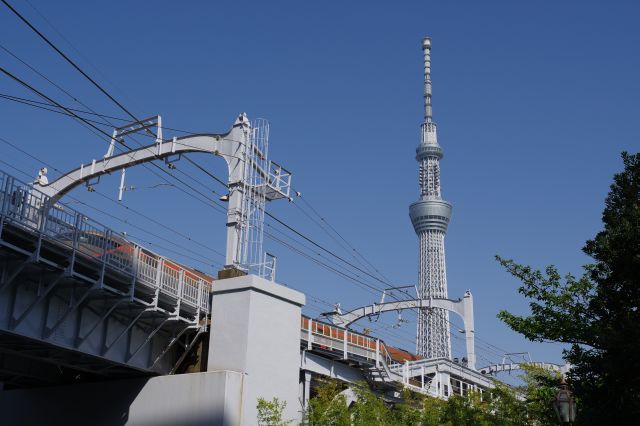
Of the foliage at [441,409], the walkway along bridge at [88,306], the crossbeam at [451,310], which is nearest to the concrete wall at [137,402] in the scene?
the walkway along bridge at [88,306]

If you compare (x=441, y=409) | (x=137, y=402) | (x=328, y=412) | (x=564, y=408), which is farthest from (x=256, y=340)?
(x=564, y=408)

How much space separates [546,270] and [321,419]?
11.6 meters

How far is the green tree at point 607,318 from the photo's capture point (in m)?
20.7

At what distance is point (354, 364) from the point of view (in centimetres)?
3959

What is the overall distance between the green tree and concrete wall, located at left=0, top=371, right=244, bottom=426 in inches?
443

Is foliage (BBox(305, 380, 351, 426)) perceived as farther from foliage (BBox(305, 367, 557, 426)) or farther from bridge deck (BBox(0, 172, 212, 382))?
bridge deck (BBox(0, 172, 212, 382))

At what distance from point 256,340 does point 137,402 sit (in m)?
5.78

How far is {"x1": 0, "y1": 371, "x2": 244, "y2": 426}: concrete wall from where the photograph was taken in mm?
29250

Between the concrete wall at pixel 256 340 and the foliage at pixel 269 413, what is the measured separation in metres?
0.33

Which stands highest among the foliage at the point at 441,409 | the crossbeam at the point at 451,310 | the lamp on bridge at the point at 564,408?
the crossbeam at the point at 451,310

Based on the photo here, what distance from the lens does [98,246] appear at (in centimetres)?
2706

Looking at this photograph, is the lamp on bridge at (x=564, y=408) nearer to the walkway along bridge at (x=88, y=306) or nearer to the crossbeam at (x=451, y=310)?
the walkway along bridge at (x=88, y=306)

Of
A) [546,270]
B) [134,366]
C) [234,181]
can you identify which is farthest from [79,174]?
[546,270]

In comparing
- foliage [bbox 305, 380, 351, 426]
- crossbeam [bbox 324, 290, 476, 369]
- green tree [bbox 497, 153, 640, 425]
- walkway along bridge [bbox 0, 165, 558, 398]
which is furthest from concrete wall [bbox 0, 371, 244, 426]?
crossbeam [bbox 324, 290, 476, 369]
